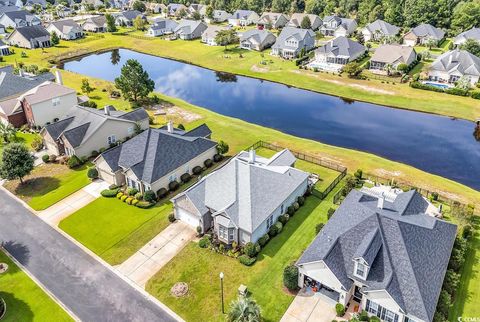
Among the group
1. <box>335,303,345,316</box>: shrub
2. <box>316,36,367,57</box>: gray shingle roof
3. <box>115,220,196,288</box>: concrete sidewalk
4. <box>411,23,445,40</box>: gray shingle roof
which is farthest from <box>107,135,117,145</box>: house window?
<box>411,23,445,40</box>: gray shingle roof

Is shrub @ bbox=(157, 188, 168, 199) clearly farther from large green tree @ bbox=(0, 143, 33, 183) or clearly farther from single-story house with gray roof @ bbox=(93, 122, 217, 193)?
large green tree @ bbox=(0, 143, 33, 183)

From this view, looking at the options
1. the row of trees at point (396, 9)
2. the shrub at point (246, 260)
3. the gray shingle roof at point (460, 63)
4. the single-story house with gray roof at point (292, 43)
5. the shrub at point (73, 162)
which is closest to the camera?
the shrub at point (246, 260)

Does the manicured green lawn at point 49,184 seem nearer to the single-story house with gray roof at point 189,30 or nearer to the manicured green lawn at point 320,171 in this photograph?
the manicured green lawn at point 320,171

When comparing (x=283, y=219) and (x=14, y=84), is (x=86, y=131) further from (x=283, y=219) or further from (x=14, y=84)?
(x=283, y=219)

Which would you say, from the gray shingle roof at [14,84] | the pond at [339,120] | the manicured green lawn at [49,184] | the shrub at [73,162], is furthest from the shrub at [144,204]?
the gray shingle roof at [14,84]

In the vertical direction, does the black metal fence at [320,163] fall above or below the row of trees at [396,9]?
below

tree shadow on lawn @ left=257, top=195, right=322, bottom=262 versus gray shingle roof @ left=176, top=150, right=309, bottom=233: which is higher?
gray shingle roof @ left=176, top=150, right=309, bottom=233
